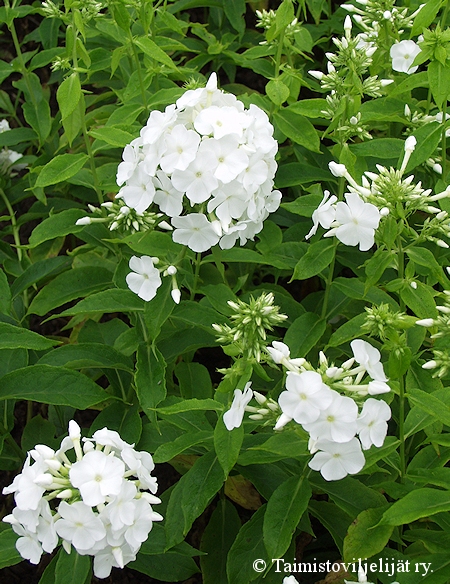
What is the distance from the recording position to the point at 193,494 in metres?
2.19

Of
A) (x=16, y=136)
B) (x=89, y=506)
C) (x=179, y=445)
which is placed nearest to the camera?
(x=89, y=506)

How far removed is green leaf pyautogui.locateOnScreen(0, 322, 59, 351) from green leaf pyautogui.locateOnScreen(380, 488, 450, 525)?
126 cm

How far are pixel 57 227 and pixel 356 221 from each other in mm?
1261

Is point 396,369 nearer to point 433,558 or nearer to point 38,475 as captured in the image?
point 433,558

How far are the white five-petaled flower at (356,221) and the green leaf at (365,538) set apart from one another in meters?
0.88

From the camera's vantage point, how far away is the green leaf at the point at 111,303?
244 centimetres

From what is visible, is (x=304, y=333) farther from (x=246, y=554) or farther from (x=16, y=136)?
(x=16, y=136)

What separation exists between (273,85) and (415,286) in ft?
3.82

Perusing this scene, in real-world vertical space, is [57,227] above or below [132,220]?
below

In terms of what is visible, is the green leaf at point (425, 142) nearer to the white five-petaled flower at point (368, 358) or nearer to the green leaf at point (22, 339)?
the white five-petaled flower at point (368, 358)

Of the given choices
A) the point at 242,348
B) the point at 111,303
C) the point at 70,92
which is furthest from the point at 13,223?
the point at 242,348

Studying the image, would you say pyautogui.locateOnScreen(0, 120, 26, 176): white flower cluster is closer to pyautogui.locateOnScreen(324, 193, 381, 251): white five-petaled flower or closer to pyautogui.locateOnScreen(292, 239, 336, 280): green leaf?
pyautogui.locateOnScreen(292, 239, 336, 280): green leaf

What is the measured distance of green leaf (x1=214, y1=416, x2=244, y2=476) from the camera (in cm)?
198

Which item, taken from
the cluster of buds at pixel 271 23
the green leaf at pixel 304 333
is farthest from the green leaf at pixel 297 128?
the green leaf at pixel 304 333
